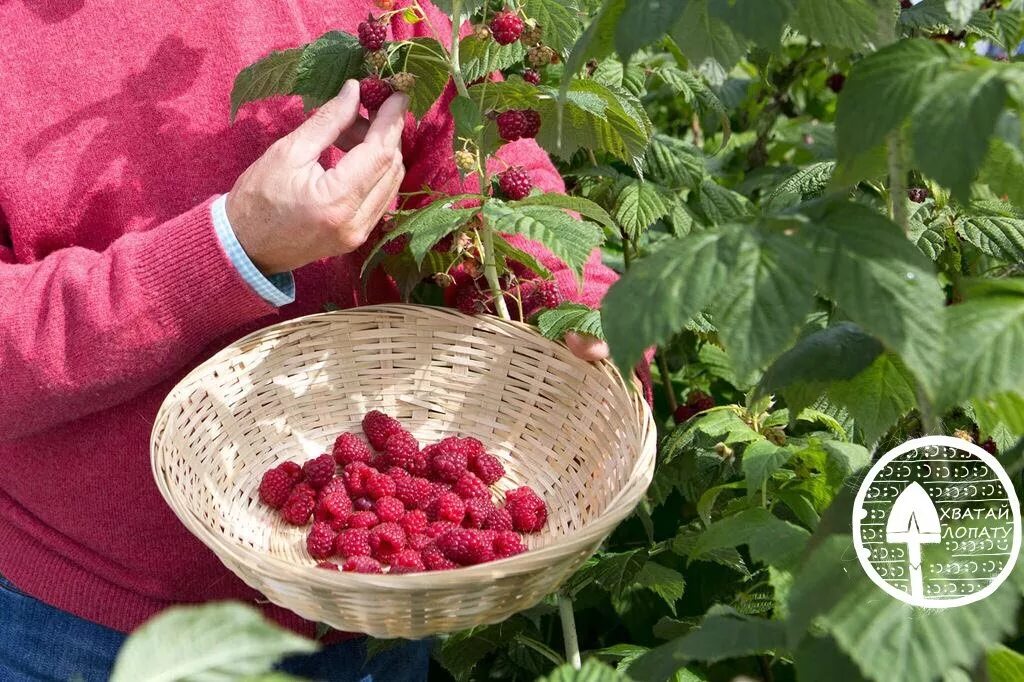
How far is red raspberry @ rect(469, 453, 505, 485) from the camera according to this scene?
146 centimetres

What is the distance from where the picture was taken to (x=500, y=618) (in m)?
1.12

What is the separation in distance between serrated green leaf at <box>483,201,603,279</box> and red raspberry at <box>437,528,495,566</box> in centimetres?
34

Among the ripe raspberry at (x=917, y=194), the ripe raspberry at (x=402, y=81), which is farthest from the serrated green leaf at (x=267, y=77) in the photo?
the ripe raspberry at (x=917, y=194)

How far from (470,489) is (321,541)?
0.20 metres

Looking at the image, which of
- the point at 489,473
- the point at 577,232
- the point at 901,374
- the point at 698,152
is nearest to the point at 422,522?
the point at 489,473

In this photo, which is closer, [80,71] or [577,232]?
[577,232]

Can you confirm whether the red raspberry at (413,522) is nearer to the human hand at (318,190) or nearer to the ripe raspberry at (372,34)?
the human hand at (318,190)

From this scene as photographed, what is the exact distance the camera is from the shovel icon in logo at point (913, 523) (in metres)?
0.86

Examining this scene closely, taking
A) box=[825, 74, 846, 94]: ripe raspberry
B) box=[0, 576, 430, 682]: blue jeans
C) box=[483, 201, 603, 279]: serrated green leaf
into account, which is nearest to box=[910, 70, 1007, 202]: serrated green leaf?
box=[483, 201, 603, 279]: serrated green leaf

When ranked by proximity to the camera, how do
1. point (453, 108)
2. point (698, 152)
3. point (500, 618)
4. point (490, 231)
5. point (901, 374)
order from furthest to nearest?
point (698, 152) < point (490, 231) < point (453, 108) < point (500, 618) < point (901, 374)

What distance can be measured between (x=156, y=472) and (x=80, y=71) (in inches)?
20.7

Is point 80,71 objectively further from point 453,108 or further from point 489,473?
point 489,473

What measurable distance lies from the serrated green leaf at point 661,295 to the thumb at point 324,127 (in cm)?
55

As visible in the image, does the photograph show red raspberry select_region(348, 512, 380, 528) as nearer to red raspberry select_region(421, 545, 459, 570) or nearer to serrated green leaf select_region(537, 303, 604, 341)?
red raspberry select_region(421, 545, 459, 570)
